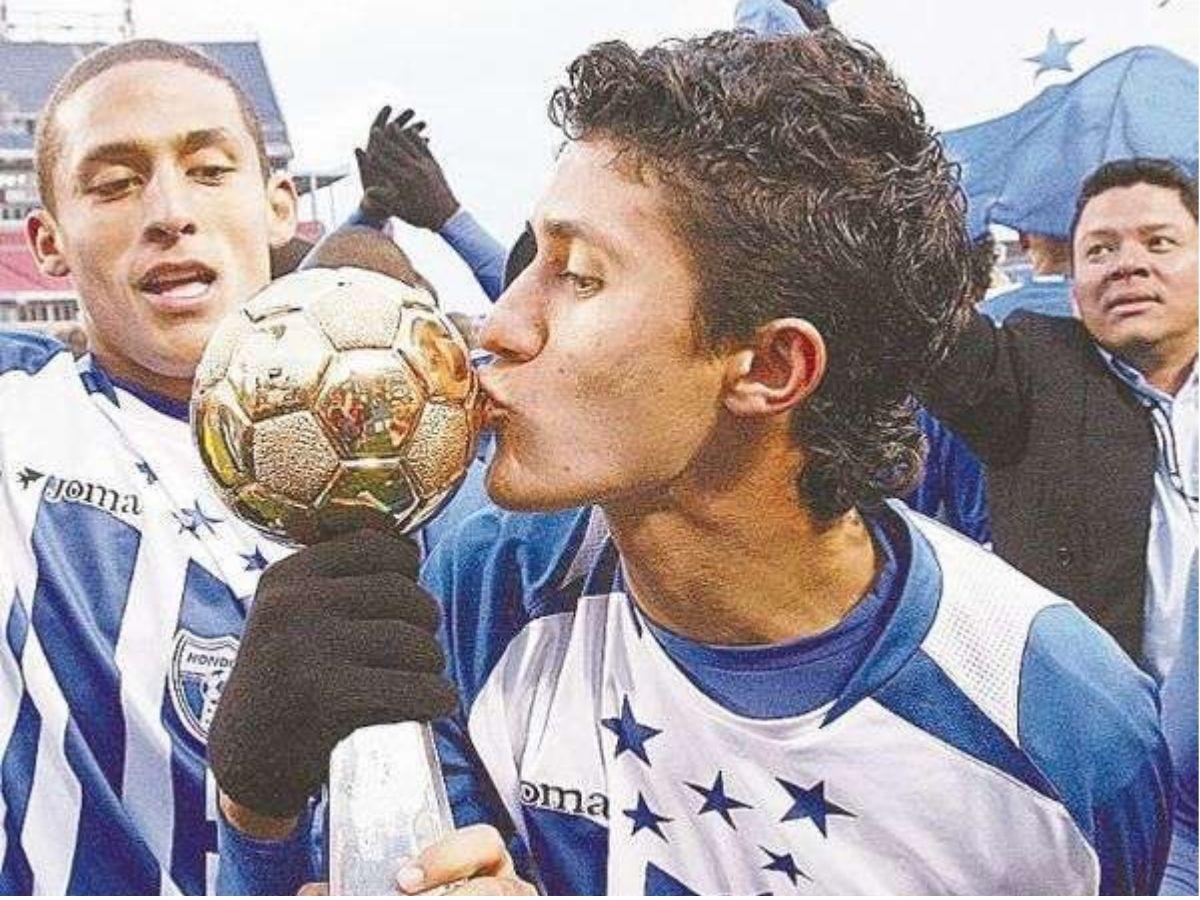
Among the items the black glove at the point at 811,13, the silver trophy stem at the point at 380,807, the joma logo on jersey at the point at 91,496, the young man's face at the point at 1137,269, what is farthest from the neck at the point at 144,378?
the young man's face at the point at 1137,269

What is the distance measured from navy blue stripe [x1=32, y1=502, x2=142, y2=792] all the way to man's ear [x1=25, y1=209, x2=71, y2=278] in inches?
10.6

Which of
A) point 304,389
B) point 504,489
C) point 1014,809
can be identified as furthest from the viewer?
point 1014,809

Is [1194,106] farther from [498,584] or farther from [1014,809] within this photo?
[498,584]

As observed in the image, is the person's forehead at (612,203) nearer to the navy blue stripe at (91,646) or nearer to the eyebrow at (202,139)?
the eyebrow at (202,139)

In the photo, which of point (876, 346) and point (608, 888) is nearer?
point (876, 346)

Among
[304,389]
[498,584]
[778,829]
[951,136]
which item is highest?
[951,136]

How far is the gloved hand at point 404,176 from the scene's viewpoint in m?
1.71

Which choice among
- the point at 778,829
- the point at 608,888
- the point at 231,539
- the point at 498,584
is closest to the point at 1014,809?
the point at 778,829

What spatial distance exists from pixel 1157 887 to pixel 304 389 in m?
1.15

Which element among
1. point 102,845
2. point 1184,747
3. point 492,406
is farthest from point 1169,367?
point 102,845

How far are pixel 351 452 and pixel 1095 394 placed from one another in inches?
36.3

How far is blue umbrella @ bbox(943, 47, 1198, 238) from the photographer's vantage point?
168 cm

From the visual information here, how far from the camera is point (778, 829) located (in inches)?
66.2

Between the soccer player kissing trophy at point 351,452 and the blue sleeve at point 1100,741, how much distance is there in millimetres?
729
